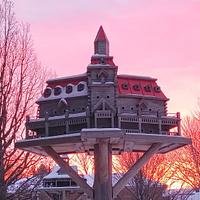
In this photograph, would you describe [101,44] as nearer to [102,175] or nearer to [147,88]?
[147,88]

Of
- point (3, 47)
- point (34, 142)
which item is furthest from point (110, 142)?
point (3, 47)

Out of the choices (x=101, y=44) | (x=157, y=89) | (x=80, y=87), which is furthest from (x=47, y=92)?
(x=157, y=89)

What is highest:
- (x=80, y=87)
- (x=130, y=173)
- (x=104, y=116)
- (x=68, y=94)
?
(x=80, y=87)

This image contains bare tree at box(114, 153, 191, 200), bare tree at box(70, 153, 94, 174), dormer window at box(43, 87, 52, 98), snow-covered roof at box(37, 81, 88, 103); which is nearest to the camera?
snow-covered roof at box(37, 81, 88, 103)

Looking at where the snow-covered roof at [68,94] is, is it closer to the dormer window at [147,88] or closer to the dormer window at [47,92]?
the dormer window at [47,92]

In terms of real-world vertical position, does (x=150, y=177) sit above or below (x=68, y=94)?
above

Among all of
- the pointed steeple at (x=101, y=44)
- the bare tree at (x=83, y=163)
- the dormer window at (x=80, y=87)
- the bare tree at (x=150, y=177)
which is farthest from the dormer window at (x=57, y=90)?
the bare tree at (x=83, y=163)

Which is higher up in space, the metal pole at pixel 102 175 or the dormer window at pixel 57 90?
the dormer window at pixel 57 90

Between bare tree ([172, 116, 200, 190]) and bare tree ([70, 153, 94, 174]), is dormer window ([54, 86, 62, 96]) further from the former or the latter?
bare tree ([70, 153, 94, 174])

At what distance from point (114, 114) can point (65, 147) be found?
9.92 ft

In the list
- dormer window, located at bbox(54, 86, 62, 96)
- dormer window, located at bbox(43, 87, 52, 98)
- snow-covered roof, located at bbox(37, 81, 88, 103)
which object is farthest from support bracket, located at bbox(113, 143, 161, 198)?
dormer window, located at bbox(43, 87, 52, 98)

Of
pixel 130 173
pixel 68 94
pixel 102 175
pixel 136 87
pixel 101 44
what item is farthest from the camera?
pixel 101 44

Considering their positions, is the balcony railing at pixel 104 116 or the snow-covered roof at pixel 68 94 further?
the snow-covered roof at pixel 68 94

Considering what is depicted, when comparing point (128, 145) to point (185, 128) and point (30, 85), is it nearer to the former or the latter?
point (30, 85)
